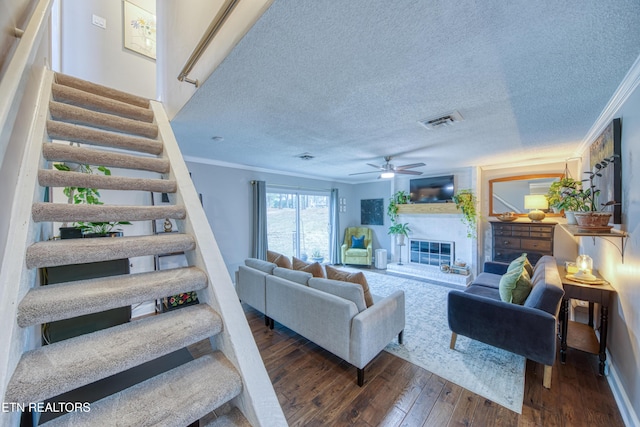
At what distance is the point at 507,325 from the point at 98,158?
3.47 meters

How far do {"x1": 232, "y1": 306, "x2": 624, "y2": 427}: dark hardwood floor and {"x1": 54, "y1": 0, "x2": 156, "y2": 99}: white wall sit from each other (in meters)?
4.13

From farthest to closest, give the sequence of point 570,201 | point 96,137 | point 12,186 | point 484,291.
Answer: point 484,291
point 570,201
point 96,137
point 12,186

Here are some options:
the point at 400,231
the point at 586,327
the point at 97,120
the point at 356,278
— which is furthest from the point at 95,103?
the point at 400,231

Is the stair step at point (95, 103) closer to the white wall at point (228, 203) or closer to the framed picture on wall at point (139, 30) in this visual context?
the white wall at point (228, 203)

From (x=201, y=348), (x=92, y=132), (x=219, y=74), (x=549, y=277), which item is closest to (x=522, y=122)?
(x=549, y=277)

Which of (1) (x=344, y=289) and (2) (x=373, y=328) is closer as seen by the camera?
(2) (x=373, y=328)

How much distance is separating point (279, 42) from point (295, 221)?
4792mm

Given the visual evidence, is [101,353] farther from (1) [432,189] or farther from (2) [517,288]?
(1) [432,189]

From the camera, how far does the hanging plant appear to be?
16.4 ft

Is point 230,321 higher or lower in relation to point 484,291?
higher

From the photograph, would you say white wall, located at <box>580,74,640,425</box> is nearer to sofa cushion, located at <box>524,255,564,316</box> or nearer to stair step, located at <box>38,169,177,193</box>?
sofa cushion, located at <box>524,255,564,316</box>

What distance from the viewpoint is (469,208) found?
5.02 m

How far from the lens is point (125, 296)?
3.54 feet

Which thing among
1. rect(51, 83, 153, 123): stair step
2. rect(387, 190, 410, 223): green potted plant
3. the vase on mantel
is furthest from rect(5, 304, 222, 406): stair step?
rect(387, 190, 410, 223): green potted plant
